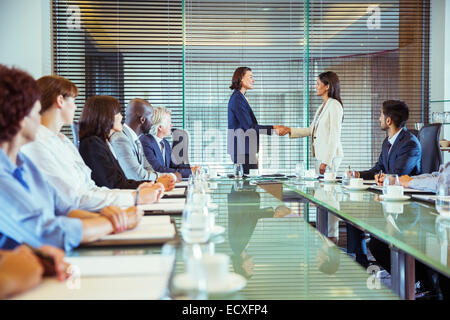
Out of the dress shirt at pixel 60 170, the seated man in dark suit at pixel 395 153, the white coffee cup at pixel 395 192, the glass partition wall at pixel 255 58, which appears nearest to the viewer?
the dress shirt at pixel 60 170

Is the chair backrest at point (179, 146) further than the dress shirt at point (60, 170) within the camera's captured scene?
Yes

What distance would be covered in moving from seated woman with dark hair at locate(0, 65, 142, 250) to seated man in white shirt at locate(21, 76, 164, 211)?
0.37m

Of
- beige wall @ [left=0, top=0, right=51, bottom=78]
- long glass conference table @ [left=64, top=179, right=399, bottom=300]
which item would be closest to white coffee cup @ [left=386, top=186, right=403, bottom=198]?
long glass conference table @ [left=64, top=179, right=399, bottom=300]

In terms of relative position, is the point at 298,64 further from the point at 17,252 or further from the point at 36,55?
the point at 17,252

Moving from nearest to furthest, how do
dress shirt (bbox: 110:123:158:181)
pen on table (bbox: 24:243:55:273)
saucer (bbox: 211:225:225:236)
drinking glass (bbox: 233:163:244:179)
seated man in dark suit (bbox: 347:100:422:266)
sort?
pen on table (bbox: 24:243:55:273), saucer (bbox: 211:225:225:236), dress shirt (bbox: 110:123:158:181), seated man in dark suit (bbox: 347:100:422:266), drinking glass (bbox: 233:163:244:179)

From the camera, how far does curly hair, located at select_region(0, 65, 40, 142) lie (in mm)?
1129

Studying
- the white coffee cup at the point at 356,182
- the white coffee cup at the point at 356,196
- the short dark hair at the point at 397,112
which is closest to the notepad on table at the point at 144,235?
the white coffee cup at the point at 356,196

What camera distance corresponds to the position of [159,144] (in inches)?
152

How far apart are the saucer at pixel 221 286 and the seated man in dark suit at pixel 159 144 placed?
9.01 ft

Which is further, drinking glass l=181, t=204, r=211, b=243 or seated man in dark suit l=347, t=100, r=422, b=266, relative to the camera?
seated man in dark suit l=347, t=100, r=422, b=266

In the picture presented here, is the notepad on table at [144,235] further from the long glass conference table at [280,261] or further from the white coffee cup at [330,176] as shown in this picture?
the white coffee cup at [330,176]

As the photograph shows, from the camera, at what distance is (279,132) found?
450 centimetres

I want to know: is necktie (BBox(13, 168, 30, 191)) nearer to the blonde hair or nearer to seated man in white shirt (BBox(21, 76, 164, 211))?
seated man in white shirt (BBox(21, 76, 164, 211))

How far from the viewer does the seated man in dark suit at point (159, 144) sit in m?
3.56
